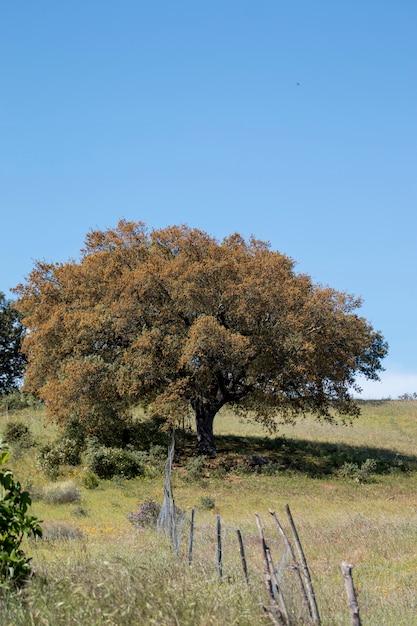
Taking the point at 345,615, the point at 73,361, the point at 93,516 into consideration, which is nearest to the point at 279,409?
the point at 73,361

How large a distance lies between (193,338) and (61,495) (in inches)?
386

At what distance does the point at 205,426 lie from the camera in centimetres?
3862

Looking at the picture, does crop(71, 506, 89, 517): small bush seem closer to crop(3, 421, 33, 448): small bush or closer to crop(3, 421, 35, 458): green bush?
crop(3, 421, 35, 458): green bush

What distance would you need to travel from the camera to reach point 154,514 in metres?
21.6

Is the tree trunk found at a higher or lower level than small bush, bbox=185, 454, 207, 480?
higher

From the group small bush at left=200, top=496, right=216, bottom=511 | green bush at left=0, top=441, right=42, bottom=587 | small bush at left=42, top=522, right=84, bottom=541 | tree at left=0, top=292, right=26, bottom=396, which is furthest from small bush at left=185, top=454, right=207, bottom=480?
tree at left=0, top=292, right=26, bottom=396

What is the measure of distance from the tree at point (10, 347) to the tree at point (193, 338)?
96.8ft

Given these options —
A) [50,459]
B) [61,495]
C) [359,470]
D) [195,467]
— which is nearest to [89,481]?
[61,495]

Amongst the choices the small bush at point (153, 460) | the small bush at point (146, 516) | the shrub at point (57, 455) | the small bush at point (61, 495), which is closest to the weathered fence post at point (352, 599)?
the small bush at point (146, 516)

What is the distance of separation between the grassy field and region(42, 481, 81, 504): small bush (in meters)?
0.26

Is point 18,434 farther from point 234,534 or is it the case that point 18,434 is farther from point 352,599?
point 352,599

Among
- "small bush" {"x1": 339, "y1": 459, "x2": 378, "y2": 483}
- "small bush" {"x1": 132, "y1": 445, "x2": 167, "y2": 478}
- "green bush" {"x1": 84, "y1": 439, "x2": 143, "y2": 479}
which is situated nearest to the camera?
"green bush" {"x1": 84, "y1": 439, "x2": 143, "y2": 479}

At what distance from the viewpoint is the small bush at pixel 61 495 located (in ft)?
90.1

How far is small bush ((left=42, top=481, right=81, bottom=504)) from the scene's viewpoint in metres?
27.5
